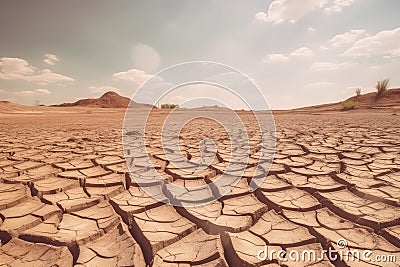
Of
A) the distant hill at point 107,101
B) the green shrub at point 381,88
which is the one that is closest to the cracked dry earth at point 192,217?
the green shrub at point 381,88

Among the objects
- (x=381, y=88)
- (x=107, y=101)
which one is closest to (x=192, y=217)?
(x=381, y=88)

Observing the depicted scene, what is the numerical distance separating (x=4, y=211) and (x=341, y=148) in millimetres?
3479

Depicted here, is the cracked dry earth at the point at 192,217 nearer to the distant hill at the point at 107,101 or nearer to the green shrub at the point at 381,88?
the green shrub at the point at 381,88

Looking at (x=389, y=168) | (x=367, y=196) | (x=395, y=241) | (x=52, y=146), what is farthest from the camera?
(x=52, y=146)

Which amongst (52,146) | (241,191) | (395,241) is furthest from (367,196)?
(52,146)

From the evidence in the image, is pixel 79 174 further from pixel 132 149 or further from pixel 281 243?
pixel 281 243

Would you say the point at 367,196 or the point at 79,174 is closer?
the point at 367,196

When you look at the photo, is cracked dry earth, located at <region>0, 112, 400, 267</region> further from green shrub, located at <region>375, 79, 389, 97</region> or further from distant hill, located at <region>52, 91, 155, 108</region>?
distant hill, located at <region>52, 91, 155, 108</region>

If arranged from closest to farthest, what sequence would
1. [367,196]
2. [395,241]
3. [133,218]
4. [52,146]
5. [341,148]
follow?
1. [395,241]
2. [133,218]
3. [367,196]
4. [341,148]
5. [52,146]

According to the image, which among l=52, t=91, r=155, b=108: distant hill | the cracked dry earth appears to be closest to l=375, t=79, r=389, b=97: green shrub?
the cracked dry earth

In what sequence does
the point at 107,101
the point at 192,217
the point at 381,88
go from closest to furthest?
1. the point at 192,217
2. the point at 381,88
3. the point at 107,101

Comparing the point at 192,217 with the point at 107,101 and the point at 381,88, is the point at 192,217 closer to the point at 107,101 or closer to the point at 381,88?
the point at 381,88

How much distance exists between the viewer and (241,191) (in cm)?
179

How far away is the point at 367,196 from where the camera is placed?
1.58 m
